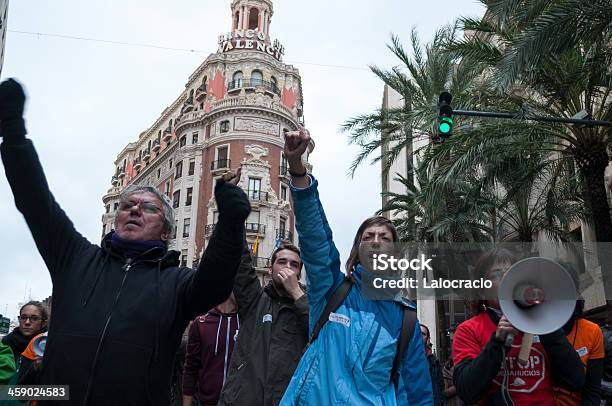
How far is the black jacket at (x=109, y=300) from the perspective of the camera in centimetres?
223

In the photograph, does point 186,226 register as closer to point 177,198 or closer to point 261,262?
point 177,198

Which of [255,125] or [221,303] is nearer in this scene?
[221,303]

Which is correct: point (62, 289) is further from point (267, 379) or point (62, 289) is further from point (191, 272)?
point (267, 379)

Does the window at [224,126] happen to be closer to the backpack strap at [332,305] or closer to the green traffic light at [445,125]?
the green traffic light at [445,125]

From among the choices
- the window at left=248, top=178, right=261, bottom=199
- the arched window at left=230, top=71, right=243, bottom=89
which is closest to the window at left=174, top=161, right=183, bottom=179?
the window at left=248, top=178, right=261, bottom=199

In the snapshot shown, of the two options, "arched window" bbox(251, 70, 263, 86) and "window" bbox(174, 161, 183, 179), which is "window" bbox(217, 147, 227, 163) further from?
"arched window" bbox(251, 70, 263, 86)

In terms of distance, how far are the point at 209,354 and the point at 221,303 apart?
89.0 inches

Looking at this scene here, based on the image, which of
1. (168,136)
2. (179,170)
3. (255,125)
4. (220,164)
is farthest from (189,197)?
(168,136)

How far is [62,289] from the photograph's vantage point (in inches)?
95.6

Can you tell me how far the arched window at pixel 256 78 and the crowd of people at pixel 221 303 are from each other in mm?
47153

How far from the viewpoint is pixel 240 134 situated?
4662 centimetres

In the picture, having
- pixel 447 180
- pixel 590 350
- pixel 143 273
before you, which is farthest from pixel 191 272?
pixel 447 180

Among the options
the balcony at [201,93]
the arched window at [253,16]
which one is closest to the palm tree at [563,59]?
the balcony at [201,93]

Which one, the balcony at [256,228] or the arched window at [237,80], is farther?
the arched window at [237,80]
